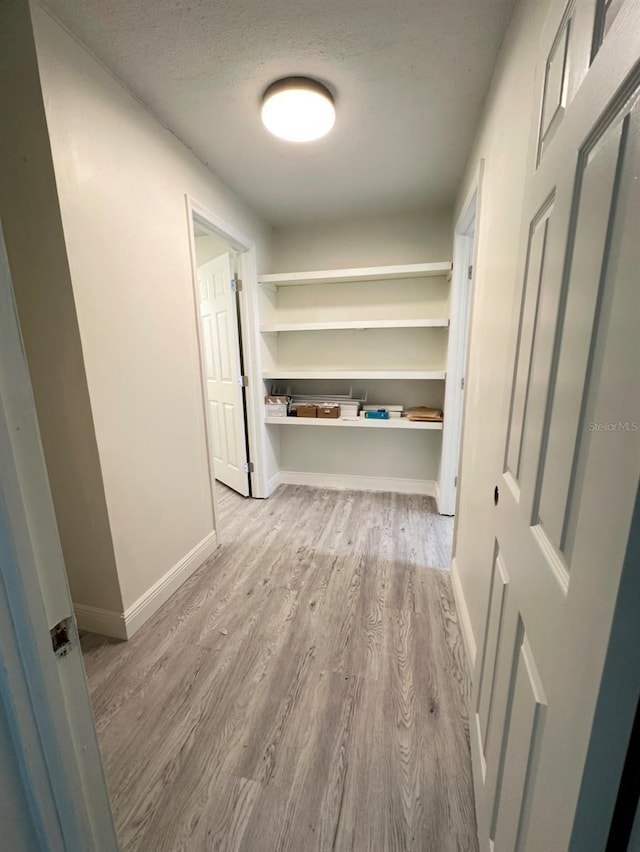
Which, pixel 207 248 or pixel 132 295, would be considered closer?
pixel 132 295

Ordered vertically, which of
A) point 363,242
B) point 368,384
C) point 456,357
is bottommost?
point 368,384

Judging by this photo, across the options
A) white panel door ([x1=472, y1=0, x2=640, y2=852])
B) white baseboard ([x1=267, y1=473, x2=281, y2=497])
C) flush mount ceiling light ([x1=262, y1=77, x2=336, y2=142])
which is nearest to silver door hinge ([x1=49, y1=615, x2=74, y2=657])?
white panel door ([x1=472, y1=0, x2=640, y2=852])

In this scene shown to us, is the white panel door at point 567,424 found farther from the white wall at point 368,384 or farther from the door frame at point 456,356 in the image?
the white wall at point 368,384

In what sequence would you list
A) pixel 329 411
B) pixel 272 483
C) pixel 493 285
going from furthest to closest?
1. pixel 272 483
2. pixel 329 411
3. pixel 493 285

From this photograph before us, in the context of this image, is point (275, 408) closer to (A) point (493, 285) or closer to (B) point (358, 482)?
(B) point (358, 482)

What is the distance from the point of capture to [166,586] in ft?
6.06

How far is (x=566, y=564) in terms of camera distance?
0.53 metres

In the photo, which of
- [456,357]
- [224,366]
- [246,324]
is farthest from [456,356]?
[224,366]

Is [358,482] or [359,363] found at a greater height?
[359,363]

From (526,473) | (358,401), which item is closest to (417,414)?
(358,401)

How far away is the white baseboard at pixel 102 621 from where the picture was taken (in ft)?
5.25

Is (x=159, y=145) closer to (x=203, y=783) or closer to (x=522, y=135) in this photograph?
(x=522, y=135)

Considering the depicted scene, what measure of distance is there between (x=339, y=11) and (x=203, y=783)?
2618 mm

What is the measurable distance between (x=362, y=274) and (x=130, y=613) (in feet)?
8.90
